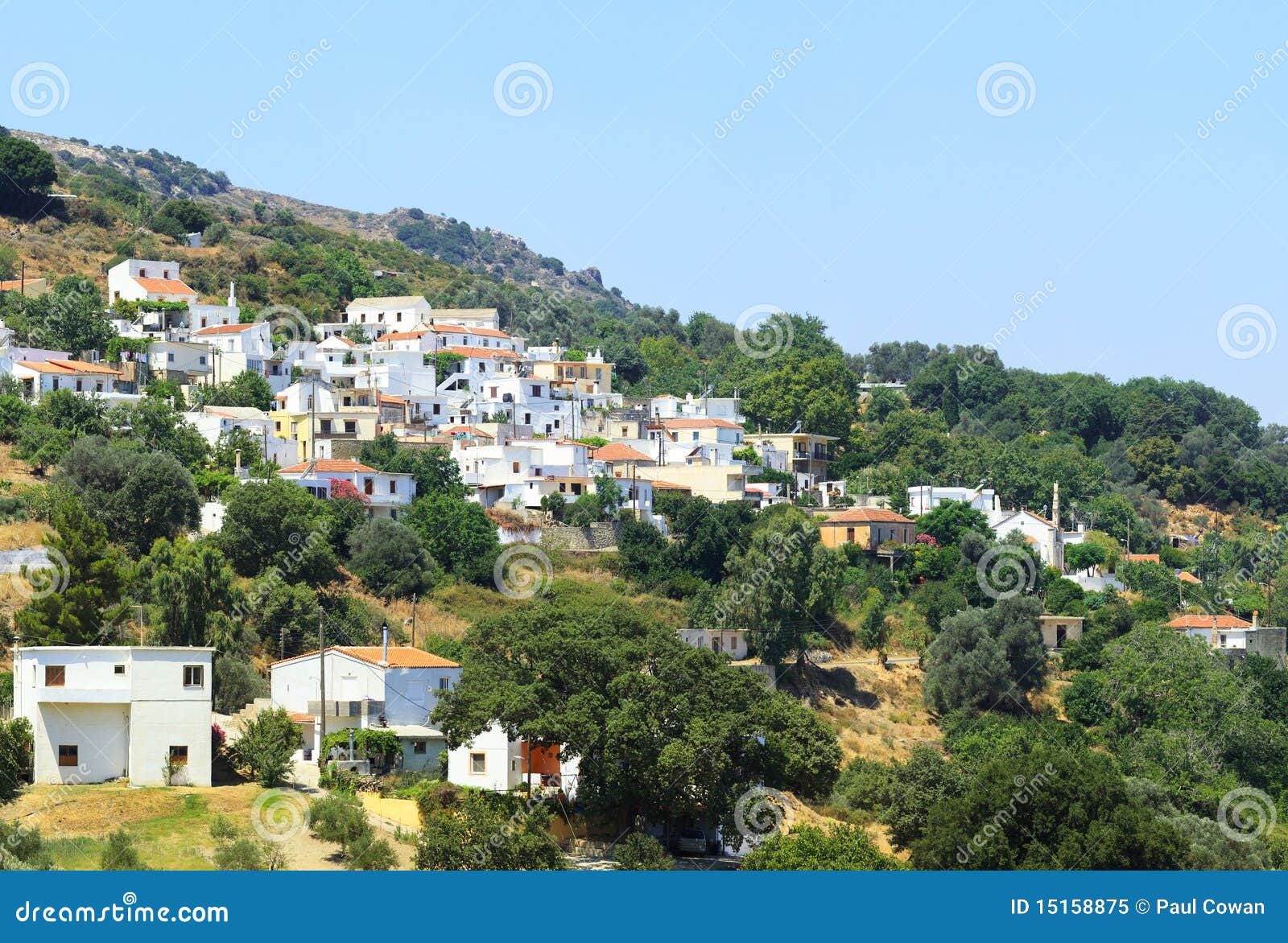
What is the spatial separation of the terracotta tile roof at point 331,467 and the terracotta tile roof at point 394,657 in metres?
16.4

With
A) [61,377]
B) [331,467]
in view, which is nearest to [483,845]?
[331,467]

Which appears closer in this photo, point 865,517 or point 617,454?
point 865,517

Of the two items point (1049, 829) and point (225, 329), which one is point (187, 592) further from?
point (225, 329)

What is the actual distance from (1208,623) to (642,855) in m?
36.1

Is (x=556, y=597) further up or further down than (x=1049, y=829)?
further up

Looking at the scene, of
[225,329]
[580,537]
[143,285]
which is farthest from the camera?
[143,285]

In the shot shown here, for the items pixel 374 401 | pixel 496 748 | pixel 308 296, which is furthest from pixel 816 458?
pixel 496 748

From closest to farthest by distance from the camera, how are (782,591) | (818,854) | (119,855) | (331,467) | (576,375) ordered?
(119,855), (818,854), (782,591), (331,467), (576,375)

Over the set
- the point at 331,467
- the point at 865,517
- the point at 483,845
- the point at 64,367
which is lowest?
the point at 483,845

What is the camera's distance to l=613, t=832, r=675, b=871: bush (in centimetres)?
3806

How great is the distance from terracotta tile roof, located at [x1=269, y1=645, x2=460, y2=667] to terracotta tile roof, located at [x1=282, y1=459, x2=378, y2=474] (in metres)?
16.4

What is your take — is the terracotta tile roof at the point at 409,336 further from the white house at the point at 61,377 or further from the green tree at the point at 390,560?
the green tree at the point at 390,560

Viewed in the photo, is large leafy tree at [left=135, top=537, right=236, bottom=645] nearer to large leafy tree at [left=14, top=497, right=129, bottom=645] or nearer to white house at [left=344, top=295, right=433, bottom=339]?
large leafy tree at [left=14, top=497, right=129, bottom=645]

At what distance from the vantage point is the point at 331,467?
214 ft
